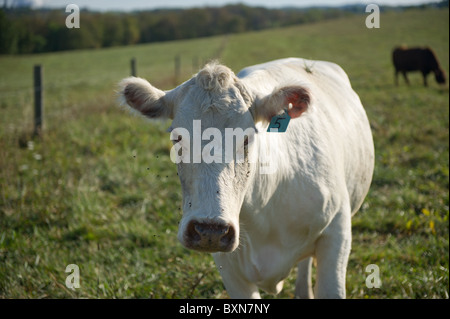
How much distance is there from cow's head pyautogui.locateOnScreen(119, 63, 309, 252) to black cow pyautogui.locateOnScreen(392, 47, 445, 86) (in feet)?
20.7

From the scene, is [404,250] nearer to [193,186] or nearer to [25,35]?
[193,186]

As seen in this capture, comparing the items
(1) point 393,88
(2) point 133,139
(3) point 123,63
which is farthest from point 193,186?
(3) point 123,63

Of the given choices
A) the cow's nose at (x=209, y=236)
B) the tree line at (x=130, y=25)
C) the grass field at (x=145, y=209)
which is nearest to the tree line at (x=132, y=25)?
the tree line at (x=130, y=25)

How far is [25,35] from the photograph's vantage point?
17.4 metres

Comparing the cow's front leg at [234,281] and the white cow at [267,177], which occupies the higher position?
the white cow at [267,177]

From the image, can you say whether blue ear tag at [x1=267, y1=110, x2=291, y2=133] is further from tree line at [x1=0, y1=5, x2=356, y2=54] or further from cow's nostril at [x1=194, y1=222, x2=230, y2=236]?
tree line at [x1=0, y1=5, x2=356, y2=54]

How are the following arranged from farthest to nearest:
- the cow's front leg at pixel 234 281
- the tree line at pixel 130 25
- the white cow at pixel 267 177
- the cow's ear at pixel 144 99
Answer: the tree line at pixel 130 25
the cow's front leg at pixel 234 281
the cow's ear at pixel 144 99
the white cow at pixel 267 177

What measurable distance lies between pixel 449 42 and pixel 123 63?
102ft

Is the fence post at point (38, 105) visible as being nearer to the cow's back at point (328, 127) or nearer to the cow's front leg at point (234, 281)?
the cow's back at point (328, 127)

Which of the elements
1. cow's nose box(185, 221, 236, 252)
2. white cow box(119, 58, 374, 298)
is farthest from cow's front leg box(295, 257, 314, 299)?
cow's nose box(185, 221, 236, 252)

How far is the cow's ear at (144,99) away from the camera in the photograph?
2.53m

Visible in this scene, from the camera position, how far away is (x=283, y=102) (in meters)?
2.36

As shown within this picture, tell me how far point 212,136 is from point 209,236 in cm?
51
